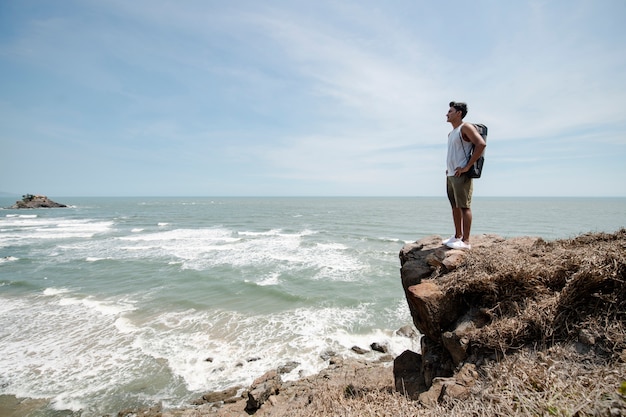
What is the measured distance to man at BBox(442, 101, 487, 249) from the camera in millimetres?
4457

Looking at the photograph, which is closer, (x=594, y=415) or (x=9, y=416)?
(x=594, y=415)

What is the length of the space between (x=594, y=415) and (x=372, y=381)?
3.51m

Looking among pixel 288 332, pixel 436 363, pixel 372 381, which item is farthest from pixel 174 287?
pixel 436 363

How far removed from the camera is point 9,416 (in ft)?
21.6

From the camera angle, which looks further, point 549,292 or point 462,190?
point 462,190

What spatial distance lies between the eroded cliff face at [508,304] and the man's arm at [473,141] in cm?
134

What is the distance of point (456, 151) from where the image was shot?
4582 millimetres

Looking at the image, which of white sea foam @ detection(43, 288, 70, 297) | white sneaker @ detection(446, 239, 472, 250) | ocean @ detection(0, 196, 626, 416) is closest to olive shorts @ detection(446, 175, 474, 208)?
white sneaker @ detection(446, 239, 472, 250)

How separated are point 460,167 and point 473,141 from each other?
433 mm

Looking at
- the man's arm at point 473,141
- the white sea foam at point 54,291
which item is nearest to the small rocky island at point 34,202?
the white sea foam at point 54,291

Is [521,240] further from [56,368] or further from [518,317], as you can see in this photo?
[56,368]

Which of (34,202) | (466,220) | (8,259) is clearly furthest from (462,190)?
(34,202)

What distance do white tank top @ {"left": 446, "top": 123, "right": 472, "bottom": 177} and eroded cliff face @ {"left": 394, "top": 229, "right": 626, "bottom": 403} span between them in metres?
1.38

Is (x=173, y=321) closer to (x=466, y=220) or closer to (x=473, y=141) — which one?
(x=466, y=220)
